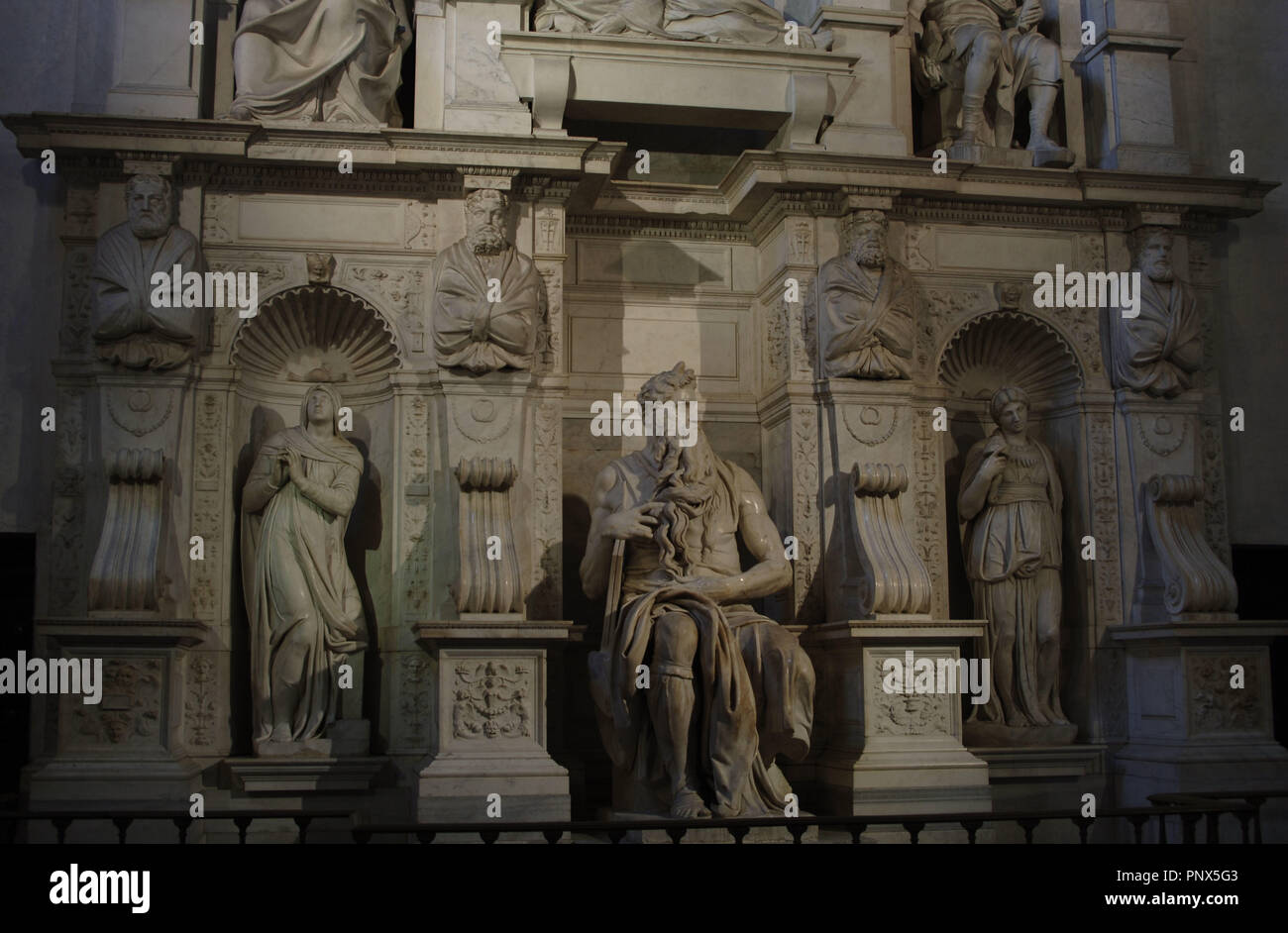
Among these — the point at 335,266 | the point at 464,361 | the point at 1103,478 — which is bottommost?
the point at 1103,478

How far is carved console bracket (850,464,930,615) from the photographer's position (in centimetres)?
817

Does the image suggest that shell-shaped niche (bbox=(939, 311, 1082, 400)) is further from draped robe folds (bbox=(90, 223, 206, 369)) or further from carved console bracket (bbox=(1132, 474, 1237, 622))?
draped robe folds (bbox=(90, 223, 206, 369))

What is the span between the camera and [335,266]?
8.59 meters

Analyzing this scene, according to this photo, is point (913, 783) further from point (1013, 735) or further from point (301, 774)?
point (301, 774)

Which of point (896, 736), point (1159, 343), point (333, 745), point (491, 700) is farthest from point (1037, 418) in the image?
point (333, 745)

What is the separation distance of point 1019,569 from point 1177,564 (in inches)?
38.5

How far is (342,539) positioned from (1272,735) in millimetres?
5844

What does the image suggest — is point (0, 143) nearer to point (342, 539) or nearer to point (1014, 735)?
point (342, 539)

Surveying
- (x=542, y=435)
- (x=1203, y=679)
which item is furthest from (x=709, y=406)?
(x=1203, y=679)

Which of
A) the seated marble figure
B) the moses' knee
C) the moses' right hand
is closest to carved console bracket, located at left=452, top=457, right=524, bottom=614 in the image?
the seated marble figure

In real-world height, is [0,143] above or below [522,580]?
above

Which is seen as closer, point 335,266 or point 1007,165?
point 335,266

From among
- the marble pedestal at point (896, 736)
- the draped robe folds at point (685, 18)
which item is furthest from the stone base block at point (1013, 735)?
the draped robe folds at point (685, 18)

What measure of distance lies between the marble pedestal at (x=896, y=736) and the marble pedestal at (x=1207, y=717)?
1316 mm
